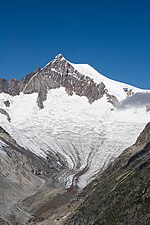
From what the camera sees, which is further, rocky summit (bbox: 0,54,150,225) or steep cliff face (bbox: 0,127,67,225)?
steep cliff face (bbox: 0,127,67,225)

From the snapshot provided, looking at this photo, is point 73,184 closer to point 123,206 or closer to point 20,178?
point 20,178

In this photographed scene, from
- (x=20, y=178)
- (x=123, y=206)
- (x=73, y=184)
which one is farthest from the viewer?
(x=73, y=184)

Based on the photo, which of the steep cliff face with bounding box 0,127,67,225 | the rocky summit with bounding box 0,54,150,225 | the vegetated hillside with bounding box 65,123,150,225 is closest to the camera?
the vegetated hillside with bounding box 65,123,150,225

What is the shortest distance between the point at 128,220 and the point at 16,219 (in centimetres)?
4794

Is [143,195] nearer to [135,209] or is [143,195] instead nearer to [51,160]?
[135,209]

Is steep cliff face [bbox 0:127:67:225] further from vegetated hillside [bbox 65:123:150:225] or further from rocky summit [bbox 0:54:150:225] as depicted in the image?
vegetated hillside [bbox 65:123:150:225]

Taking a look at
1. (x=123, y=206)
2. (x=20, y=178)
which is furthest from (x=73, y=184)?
(x=123, y=206)

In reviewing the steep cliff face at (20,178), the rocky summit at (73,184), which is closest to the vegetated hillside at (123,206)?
the rocky summit at (73,184)

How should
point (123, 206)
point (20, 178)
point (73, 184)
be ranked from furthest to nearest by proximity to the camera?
point (73, 184) → point (20, 178) → point (123, 206)

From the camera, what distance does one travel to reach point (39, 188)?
123938 mm

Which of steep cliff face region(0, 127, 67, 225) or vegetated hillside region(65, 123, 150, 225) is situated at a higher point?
steep cliff face region(0, 127, 67, 225)

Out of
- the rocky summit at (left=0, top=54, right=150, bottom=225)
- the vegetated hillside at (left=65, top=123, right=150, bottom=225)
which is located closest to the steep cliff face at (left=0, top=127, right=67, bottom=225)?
the rocky summit at (left=0, top=54, right=150, bottom=225)

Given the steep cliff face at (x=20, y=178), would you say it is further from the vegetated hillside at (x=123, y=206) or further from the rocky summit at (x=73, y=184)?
the vegetated hillside at (x=123, y=206)

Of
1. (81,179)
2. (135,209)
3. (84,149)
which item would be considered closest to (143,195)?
(135,209)
